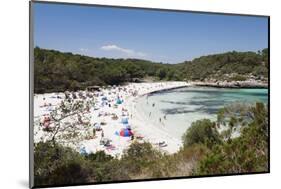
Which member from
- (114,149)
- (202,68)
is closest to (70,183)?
(114,149)

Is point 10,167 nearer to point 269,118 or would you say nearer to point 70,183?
point 70,183

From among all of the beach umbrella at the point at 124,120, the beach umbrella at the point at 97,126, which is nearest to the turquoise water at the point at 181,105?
the beach umbrella at the point at 124,120

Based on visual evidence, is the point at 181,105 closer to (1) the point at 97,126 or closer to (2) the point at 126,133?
(2) the point at 126,133

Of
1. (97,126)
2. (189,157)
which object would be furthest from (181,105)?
(97,126)

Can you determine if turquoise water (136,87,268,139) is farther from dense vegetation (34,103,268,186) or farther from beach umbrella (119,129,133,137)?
beach umbrella (119,129,133,137)

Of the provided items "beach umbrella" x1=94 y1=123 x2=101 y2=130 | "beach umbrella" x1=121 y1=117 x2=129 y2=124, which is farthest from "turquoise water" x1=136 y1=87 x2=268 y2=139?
"beach umbrella" x1=94 y1=123 x2=101 y2=130

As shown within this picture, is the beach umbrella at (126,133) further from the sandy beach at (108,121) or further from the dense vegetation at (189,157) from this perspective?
the dense vegetation at (189,157)
